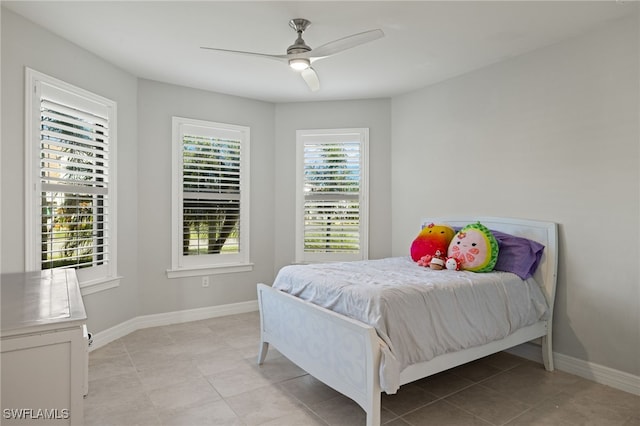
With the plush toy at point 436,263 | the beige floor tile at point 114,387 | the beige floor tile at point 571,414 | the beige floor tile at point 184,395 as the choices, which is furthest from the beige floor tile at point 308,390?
the plush toy at point 436,263

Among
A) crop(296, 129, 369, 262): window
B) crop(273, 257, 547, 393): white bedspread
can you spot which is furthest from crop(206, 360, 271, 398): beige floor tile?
crop(296, 129, 369, 262): window

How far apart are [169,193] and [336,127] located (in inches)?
84.3

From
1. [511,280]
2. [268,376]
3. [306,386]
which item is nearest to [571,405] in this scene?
[511,280]

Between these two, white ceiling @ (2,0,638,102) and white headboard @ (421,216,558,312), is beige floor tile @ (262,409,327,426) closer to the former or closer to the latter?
white headboard @ (421,216,558,312)

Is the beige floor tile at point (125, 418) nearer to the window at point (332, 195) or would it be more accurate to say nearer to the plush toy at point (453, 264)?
the plush toy at point (453, 264)

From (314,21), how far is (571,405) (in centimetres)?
315

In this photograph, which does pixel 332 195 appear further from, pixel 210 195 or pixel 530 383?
pixel 530 383

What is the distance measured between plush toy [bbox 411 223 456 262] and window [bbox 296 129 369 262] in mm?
1228

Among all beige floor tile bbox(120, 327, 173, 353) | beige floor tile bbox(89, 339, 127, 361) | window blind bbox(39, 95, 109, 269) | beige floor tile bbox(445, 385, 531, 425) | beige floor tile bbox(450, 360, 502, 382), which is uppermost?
window blind bbox(39, 95, 109, 269)

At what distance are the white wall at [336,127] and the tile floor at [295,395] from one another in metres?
1.80

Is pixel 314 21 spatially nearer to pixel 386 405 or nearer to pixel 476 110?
pixel 476 110

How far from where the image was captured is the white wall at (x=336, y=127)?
15.7 ft

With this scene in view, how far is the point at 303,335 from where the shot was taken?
2623mm

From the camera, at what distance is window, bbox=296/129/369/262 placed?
4.79 meters
